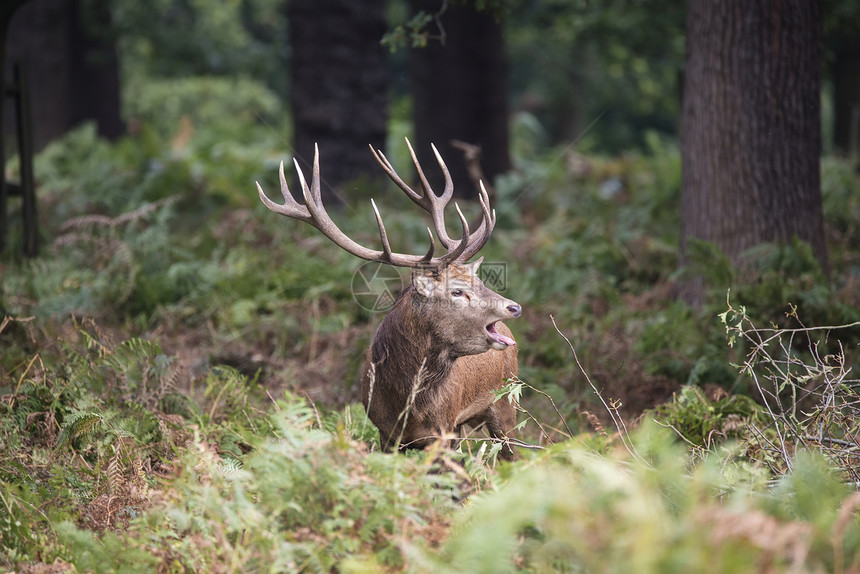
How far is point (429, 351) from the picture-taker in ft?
15.8

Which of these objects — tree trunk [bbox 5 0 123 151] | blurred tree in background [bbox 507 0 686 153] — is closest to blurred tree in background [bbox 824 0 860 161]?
blurred tree in background [bbox 507 0 686 153]

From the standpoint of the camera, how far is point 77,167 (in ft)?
40.1

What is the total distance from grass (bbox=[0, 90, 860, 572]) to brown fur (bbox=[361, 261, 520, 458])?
0.89 feet

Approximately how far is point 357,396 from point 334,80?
18.1 feet

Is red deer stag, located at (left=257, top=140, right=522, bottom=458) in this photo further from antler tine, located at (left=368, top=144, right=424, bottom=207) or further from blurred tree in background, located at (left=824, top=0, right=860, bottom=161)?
blurred tree in background, located at (left=824, top=0, right=860, bottom=161)

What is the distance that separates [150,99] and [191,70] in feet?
33.2

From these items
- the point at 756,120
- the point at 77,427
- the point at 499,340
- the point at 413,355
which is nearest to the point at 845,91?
the point at 756,120

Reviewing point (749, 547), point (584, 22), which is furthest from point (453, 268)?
point (584, 22)

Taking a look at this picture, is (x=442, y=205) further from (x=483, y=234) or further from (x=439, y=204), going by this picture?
(x=483, y=234)

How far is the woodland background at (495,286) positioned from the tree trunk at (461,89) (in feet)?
0.17

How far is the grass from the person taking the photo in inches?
121

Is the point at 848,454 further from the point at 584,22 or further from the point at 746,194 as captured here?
the point at 584,22

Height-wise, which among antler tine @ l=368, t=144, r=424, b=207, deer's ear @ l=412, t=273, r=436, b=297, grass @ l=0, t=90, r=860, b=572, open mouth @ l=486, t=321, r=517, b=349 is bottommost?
grass @ l=0, t=90, r=860, b=572

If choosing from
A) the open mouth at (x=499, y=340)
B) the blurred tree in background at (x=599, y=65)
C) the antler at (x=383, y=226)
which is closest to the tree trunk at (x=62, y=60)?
the blurred tree in background at (x=599, y=65)
